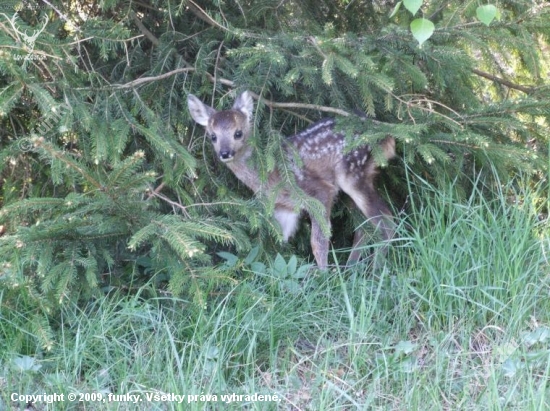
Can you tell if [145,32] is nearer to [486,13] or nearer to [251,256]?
[251,256]

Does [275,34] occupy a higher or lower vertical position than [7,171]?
higher

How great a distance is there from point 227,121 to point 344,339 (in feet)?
5.90

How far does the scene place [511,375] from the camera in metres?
3.54

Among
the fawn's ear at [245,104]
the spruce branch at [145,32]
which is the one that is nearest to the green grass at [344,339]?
the fawn's ear at [245,104]

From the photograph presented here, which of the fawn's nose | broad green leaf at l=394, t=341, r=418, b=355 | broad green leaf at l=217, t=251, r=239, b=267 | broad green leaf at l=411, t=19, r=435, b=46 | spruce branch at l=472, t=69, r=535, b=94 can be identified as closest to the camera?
broad green leaf at l=411, t=19, r=435, b=46

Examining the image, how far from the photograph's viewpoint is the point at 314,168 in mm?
5523

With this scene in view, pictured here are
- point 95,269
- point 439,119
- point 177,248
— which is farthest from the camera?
point 439,119

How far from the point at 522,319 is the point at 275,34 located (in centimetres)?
235

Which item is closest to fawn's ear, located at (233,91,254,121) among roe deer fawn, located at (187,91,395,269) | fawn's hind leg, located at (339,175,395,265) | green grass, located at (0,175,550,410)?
roe deer fawn, located at (187,91,395,269)

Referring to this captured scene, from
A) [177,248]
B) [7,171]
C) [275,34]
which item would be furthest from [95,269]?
[275,34]

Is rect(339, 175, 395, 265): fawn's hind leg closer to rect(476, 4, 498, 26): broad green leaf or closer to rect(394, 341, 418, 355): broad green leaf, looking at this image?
rect(394, 341, 418, 355): broad green leaf

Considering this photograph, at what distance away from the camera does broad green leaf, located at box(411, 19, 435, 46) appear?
2957 mm

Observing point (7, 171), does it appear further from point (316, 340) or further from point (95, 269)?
point (316, 340)

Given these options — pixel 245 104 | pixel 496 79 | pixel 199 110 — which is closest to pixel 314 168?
pixel 245 104
